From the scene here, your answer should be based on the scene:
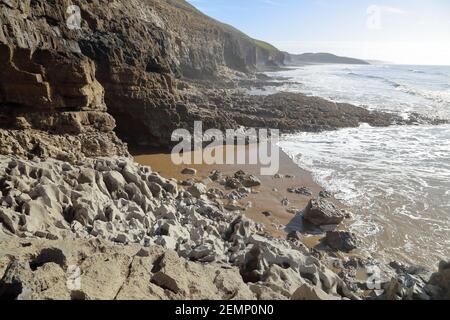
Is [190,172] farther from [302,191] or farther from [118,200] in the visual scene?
[118,200]

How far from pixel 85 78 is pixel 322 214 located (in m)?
8.56

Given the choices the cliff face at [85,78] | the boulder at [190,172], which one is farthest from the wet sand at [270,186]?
the cliff face at [85,78]

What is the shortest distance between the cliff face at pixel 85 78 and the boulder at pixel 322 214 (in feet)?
23.6

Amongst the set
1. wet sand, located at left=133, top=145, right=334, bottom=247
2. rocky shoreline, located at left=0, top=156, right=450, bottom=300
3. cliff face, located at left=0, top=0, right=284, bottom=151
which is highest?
cliff face, located at left=0, top=0, right=284, bottom=151

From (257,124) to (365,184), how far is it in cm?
1106

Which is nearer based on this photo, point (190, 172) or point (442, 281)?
point (442, 281)

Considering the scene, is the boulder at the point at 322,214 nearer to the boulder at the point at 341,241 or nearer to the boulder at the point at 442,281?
the boulder at the point at 341,241

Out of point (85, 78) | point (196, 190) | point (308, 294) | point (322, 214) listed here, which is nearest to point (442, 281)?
point (308, 294)

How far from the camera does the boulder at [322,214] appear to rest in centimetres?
1059

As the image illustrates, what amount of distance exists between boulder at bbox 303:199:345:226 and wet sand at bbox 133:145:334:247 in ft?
1.26

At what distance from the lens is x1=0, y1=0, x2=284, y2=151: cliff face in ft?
36.7

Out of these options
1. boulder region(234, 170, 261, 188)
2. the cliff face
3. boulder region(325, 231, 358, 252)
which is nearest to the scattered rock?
boulder region(234, 170, 261, 188)

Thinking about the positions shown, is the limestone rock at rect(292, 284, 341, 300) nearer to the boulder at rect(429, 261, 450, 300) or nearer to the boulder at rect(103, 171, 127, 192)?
the boulder at rect(429, 261, 450, 300)

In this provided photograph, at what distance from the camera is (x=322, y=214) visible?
417 inches
